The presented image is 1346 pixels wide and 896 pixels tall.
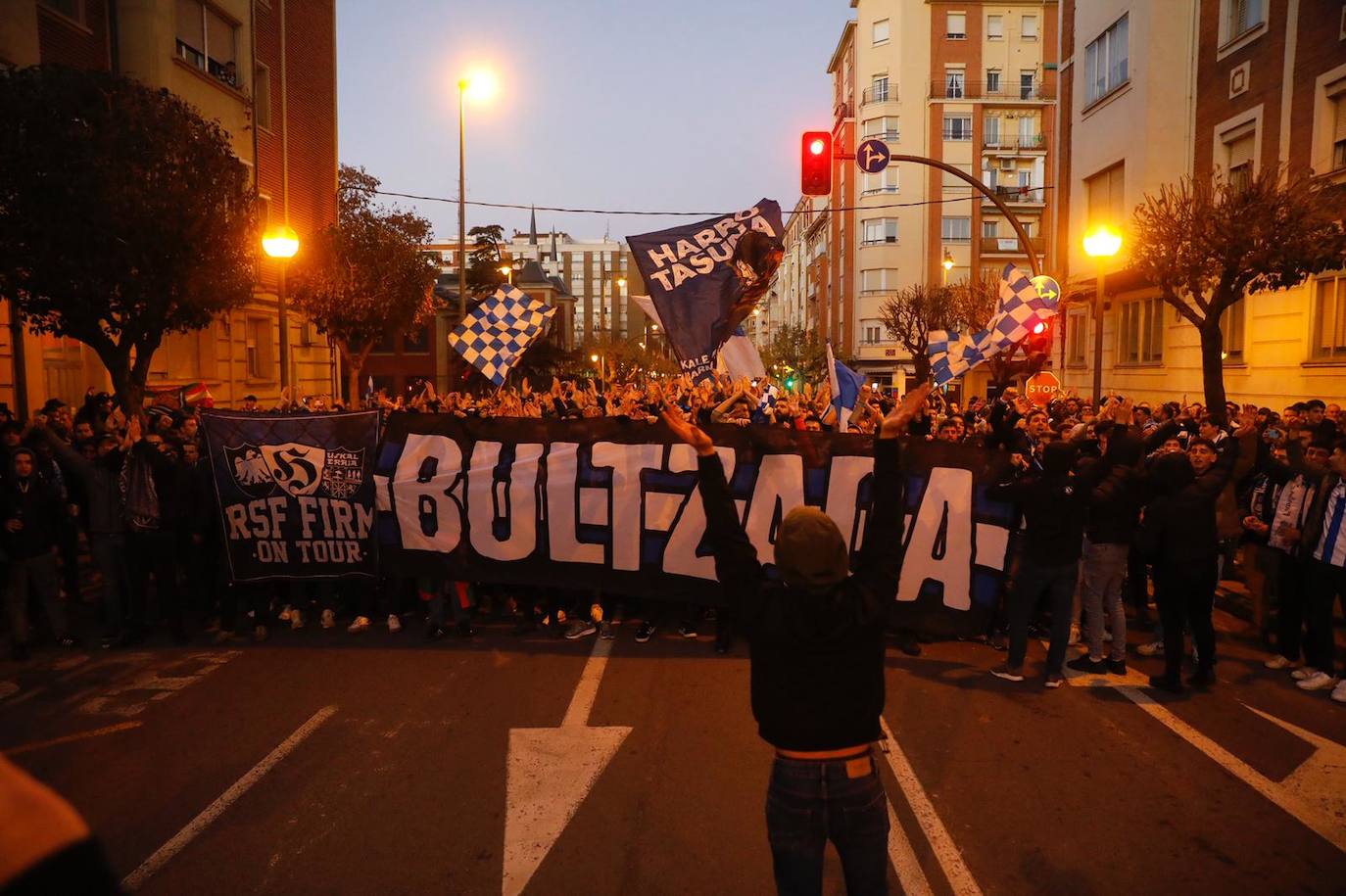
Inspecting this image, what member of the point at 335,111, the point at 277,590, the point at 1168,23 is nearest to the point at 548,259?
the point at 335,111

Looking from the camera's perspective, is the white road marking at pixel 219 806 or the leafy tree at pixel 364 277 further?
the leafy tree at pixel 364 277

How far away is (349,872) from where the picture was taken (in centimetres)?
416

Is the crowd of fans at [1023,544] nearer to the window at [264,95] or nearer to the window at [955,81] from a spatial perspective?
the window at [264,95]

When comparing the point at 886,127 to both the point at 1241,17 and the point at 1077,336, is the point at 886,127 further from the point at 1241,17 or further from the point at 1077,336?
the point at 1241,17

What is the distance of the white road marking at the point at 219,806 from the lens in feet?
13.9

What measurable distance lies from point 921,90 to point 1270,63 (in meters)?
41.3

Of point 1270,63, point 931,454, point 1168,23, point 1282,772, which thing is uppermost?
point 1168,23

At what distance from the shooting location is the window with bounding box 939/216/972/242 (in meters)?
57.3

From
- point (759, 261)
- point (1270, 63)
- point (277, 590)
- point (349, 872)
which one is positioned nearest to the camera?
point (349, 872)

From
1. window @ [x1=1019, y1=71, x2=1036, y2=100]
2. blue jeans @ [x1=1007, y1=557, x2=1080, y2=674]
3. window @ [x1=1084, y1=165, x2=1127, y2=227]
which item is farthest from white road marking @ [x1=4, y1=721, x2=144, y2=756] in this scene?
window @ [x1=1019, y1=71, x2=1036, y2=100]

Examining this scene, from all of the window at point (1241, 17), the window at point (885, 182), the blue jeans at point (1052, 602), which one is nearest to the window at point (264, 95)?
the window at point (1241, 17)

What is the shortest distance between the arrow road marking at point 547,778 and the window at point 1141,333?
21.8m

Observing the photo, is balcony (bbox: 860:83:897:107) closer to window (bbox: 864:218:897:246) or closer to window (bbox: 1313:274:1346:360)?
window (bbox: 864:218:897:246)

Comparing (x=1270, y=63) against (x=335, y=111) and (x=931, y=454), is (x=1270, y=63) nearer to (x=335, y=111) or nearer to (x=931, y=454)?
(x=931, y=454)
